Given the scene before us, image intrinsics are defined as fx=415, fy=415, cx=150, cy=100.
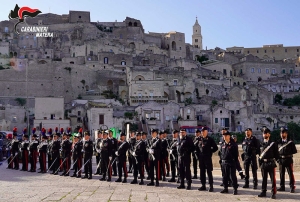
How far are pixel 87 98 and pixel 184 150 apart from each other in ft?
142

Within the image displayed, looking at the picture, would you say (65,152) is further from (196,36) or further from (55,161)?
(196,36)

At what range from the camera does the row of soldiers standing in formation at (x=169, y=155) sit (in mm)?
10656

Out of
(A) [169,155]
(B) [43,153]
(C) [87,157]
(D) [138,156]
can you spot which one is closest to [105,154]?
(C) [87,157]

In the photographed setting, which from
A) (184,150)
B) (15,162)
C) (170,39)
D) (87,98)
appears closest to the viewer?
(184,150)

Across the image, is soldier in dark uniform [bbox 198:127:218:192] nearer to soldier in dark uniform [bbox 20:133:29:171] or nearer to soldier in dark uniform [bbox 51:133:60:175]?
soldier in dark uniform [bbox 51:133:60:175]

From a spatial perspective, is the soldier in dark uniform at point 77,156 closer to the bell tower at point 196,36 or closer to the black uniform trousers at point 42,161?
the black uniform trousers at point 42,161

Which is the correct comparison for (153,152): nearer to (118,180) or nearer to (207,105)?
(118,180)

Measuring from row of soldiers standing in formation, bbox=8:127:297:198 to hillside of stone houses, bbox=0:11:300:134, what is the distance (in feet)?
85.0

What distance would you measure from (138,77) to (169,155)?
4000cm

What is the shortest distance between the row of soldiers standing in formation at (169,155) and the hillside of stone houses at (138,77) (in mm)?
25899

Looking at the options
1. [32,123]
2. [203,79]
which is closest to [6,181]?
[32,123]

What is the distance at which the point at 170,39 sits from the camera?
7831 centimetres

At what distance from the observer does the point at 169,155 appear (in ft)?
46.9

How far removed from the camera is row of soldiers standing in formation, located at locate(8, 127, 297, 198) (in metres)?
10.7
